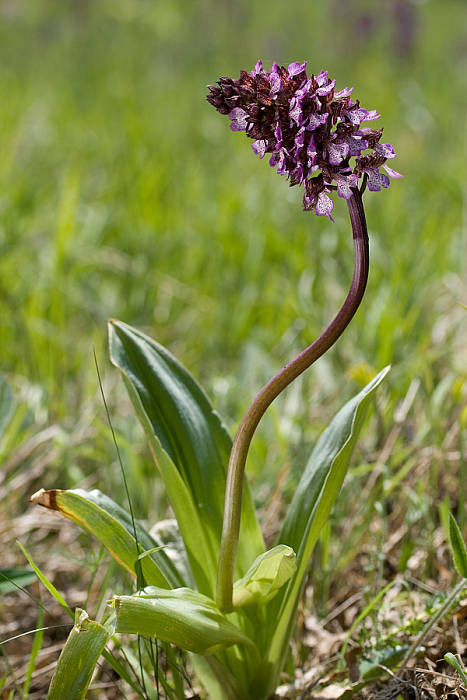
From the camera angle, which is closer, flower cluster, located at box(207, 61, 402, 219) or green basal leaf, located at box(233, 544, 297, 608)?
flower cluster, located at box(207, 61, 402, 219)

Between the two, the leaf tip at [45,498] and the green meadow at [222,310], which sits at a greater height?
the green meadow at [222,310]

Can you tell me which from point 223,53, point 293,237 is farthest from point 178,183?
point 223,53

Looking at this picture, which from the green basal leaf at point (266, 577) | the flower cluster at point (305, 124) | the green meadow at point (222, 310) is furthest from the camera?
the green meadow at point (222, 310)

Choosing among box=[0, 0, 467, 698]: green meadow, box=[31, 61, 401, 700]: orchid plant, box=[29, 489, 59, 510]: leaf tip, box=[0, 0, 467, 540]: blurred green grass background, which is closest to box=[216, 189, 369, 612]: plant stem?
box=[31, 61, 401, 700]: orchid plant

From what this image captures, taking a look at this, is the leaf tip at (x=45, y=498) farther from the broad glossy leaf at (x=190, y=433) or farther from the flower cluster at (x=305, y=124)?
the flower cluster at (x=305, y=124)

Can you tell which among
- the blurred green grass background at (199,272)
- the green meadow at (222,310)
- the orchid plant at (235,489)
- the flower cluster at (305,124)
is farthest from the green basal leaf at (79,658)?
the blurred green grass background at (199,272)

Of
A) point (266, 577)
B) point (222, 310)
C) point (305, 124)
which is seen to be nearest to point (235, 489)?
point (266, 577)

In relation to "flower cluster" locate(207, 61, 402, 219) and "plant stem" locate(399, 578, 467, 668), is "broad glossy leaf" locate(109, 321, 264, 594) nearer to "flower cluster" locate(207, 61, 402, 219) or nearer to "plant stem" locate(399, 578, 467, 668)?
"plant stem" locate(399, 578, 467, 668)
